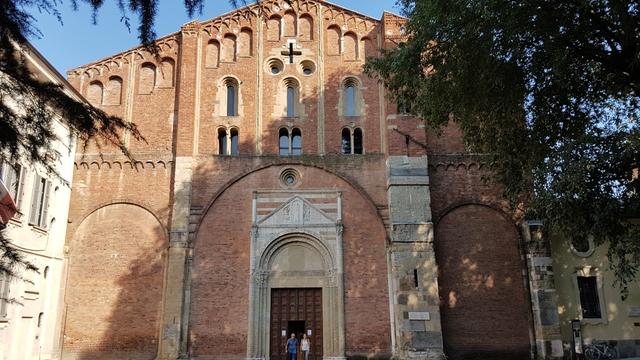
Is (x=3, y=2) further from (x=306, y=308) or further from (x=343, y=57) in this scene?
(x=343, y=57)

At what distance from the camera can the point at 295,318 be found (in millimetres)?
18375

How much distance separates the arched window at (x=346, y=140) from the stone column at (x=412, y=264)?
175 cm

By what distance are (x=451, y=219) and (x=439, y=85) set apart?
784 centimetres

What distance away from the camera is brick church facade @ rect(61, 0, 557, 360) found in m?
→ 17.9

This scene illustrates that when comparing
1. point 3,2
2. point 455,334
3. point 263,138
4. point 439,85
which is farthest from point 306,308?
point 3,2

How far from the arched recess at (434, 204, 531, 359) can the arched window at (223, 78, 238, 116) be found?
8890 mm

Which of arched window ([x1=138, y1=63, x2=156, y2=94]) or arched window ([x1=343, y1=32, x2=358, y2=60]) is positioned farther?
arched window ([x1=343, y1=32, x2=358, y2=60])

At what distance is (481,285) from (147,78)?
14.8 meters

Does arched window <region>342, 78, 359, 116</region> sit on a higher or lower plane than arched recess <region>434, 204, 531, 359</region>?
higher

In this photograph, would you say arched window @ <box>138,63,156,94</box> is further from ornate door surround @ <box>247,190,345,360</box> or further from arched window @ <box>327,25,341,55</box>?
arched window @ <box>327,25,341,55</box>

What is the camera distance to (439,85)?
1276cm

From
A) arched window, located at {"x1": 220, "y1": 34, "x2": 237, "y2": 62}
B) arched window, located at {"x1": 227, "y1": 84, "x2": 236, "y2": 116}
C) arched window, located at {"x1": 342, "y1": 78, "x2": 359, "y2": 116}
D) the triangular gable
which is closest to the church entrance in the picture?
the triangular gable

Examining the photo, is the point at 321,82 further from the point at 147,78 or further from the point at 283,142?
the point at 147,78

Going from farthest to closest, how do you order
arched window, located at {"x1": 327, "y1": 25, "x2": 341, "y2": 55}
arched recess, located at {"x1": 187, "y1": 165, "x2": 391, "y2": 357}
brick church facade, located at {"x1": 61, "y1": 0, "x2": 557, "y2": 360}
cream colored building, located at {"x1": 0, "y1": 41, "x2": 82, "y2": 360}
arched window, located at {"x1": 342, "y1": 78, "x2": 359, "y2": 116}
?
arched window, located at {"x1": 327, "y1": 25, "x2": 341, "y2": 55} → arched window, located at {"x1": 342, "y1": 78, "x2": 359, "y2": 116} → brick church facade, located at {"x1": 61, "y1": 0, "x2": 557, "y2": 360} → arched recess, located at {"x1": 187, "y1": 165, "x2": 391, "y2": 357} → cream colored building, located at {"x1": 0, "y1": 41, "x2": 82, "y2": 360}
